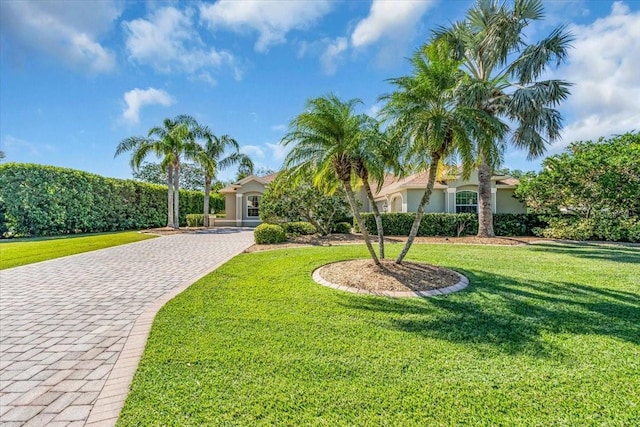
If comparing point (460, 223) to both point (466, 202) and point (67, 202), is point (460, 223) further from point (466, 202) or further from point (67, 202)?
point (67, 202)

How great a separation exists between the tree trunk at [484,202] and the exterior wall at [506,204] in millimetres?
6679

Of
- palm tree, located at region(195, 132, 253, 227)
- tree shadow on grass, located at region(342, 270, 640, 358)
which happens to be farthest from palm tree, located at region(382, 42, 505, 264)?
palm tree, located at region(195, 132, 253, 227)

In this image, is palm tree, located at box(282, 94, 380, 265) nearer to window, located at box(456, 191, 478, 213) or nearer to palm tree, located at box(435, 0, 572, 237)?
palm tree, located at box(435, 0, 572, 237)

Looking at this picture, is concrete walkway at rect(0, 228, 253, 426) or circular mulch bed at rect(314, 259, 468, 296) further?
circular mulch bed at rect(314, 259, 468, 296)

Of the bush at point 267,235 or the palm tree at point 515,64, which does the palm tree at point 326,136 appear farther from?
the palm tree at point 515,64

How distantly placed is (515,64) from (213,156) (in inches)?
949

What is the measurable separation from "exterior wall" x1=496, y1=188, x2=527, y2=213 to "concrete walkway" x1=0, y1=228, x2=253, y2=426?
20774mm

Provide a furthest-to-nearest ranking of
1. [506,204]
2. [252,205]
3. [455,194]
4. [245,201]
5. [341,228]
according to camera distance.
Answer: [252,205], [245,201], [506,204], [455,194], [341,228]

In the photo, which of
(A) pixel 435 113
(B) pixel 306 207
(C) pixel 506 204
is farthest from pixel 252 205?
(A) pixel 435 113

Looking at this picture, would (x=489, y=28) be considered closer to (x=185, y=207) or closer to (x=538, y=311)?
(x=538, y=311)

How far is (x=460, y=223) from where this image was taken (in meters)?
18.0

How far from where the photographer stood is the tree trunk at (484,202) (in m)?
15.4

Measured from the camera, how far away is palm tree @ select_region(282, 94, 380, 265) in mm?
6641

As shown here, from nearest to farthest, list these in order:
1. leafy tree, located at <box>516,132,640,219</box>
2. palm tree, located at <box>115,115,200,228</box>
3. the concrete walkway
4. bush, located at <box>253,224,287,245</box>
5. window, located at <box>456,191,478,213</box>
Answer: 1. the concrete walkway
2. leafy tree, located at <box>516,132,640,219</box>
3. bush, located at <box>253,224,287,245</box>
4. window, located at <box>456,191,478,213</box>
5. palm tree, located at <box>115,115,200,228</box>
